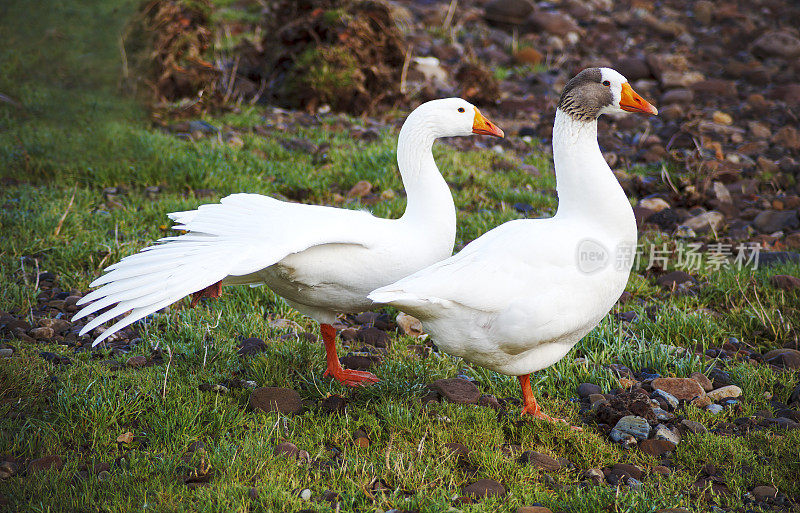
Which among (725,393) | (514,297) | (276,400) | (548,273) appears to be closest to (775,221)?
(725,393)

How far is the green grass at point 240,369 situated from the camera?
3234 mm

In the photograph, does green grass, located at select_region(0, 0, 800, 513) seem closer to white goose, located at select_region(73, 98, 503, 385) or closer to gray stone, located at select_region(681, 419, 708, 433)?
gray stone, located at select_region(681, 419, 708, 433)

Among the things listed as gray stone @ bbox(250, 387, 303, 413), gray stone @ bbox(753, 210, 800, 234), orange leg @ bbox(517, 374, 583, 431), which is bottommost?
gray stone @ bbox(250, 387, 303, 413)

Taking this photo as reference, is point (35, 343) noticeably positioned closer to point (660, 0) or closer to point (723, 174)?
point (723, 174)

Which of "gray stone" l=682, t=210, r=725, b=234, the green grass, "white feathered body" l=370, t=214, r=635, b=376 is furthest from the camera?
"gray stone" l=682, t=210, r=725, b=234

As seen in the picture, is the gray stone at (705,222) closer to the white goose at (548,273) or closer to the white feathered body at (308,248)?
the white goose at (548,273)

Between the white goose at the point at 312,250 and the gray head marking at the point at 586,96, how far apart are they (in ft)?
2.25

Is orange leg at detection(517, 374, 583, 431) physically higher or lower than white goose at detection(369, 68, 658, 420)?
lower

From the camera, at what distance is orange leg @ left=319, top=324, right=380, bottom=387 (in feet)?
13.8

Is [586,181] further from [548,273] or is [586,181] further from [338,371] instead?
[338,371]

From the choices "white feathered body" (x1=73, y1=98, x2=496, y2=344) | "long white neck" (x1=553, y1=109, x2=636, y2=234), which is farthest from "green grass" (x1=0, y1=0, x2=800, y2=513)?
"long white neck" (x1=553, y1=109, x2=636, y2=234)

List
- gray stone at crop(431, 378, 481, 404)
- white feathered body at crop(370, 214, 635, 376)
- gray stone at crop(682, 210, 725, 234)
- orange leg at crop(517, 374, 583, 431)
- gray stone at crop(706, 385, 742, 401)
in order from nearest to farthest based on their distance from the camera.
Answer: white feathered body at crop(370, 214, 635, 376) < orange leg at crop(517, 374, 583, 431) < gray stone at crop(431, 378, 481, 404) < gray stone at crop(706, 385, 742, 401) < gray stone at crop(682, 210, 725, 234)

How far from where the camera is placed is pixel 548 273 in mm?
3541

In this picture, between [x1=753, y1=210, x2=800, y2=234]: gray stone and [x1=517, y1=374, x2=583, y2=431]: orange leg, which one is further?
[x1=753, y1=210, x2=800, y2=234]: gray stone
